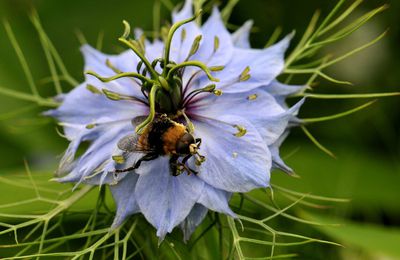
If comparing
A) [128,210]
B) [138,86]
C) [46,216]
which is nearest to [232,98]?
[138,86]

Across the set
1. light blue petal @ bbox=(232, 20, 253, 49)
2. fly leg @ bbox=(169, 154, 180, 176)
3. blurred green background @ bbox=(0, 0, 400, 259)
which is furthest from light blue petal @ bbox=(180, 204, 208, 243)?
blurred green background @ bbox=(0, 0, 400, 259)

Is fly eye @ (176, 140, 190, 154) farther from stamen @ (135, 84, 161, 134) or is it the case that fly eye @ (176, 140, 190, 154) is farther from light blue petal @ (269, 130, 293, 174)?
light blue petal @ (269, 130, 293, 174)

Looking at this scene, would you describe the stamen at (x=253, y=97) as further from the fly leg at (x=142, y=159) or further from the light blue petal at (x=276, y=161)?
the fly leg at (x=142, y=159)

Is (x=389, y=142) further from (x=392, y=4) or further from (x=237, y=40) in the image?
(x=237, y=40)

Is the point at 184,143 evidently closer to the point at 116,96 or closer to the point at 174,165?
the point at 174,165

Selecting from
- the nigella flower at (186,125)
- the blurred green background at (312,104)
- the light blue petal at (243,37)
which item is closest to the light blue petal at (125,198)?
the nigella flower at (186,125)

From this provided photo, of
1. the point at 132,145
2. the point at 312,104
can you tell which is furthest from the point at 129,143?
the point at 312,104
